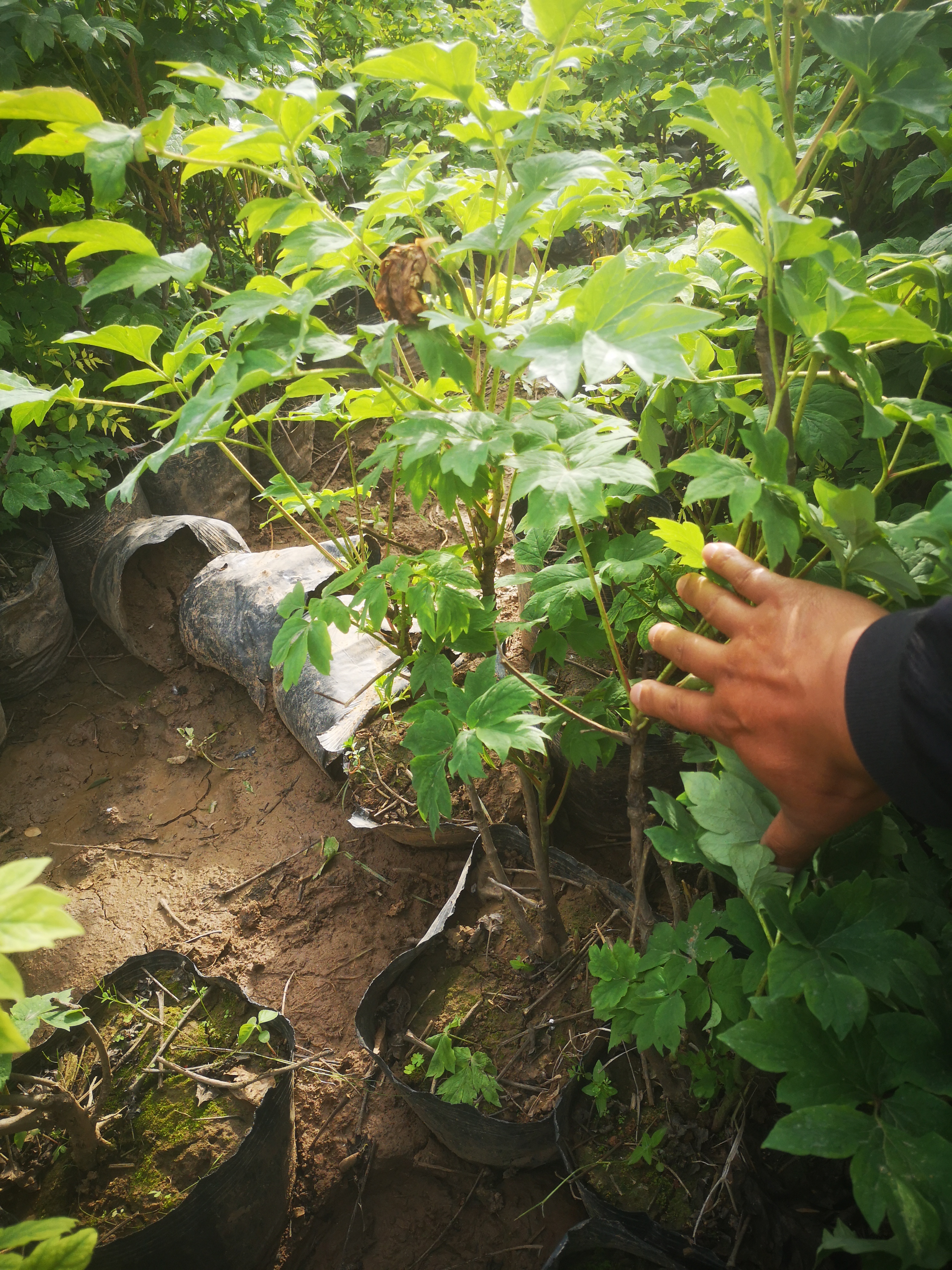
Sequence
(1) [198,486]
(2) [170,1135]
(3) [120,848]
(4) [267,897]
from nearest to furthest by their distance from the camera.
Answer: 1. (2) [170,1135]
2. (4) [267,897]
3. (3) [120,848]
4. (1) [198,486]

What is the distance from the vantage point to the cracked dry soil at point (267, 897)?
168cm

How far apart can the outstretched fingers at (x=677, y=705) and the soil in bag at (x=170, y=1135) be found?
1.29 m

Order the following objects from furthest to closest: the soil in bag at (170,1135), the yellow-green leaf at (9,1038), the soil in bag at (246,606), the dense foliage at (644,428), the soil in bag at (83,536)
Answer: the soil in bag at (83,536)
the soil in bag at (246,606)
the soil in bag at (170,1135)
the dense foliage at (644,428)
the yellow-green leaf at (9,1038)

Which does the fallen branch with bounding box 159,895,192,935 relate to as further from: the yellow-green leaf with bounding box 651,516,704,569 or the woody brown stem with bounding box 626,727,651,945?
the yellow-green leaf with bounding box 651,516,704,569

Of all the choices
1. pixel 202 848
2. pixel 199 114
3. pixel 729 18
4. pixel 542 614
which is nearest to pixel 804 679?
pixel 542 614

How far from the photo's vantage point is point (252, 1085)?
169cm

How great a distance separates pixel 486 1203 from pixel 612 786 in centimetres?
105

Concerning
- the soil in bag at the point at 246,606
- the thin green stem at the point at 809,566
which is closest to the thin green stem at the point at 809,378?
the thin green stem at the point at 809,566

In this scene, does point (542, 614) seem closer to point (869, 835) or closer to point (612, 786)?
point (869, 835)

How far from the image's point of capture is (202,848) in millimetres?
2611

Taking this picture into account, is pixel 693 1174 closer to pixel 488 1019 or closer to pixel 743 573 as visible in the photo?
pixel 488 1019

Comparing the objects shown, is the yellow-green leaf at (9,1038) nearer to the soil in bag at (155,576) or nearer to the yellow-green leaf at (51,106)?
the yellow-green leaf at (51,106)

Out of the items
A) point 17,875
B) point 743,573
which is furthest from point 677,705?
point 17,875

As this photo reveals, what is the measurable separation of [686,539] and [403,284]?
20.5 inches
